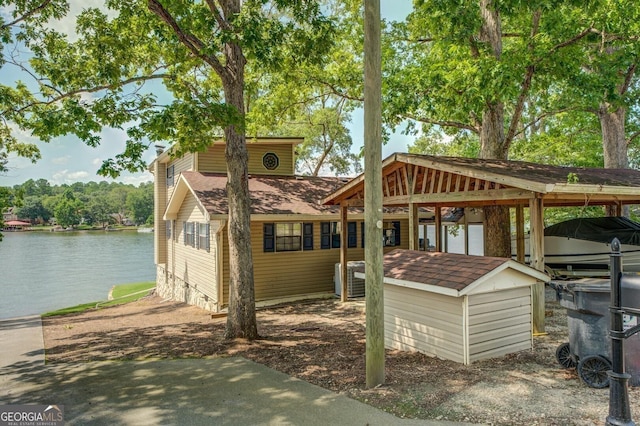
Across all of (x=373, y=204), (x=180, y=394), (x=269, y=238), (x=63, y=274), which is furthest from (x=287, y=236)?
(x=63, y=274)

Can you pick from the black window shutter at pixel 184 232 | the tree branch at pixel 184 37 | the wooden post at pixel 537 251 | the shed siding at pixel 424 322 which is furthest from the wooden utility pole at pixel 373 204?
the black window shutter at pixel 184 232

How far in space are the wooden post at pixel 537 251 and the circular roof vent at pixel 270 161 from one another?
427 inches

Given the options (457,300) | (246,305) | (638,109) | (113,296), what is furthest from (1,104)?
(638,109)

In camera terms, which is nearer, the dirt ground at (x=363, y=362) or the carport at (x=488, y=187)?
the dirt ground at (x=363, y=362)

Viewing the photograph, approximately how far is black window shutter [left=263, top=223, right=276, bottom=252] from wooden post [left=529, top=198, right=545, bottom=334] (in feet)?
24.5

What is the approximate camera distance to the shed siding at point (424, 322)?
20.1ft

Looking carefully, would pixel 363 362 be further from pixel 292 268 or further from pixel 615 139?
pixel 615 139

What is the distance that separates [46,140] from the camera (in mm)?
8031

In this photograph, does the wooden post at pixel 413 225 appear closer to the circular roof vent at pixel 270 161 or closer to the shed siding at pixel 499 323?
the shed siding at pixel 499 323

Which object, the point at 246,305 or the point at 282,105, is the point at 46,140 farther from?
the point at 282,105

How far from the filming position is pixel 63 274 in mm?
32094

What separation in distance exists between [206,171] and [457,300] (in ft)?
38.2

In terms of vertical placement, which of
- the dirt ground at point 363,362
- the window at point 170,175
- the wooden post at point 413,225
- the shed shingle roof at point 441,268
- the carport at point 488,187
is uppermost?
the window at point 170,175

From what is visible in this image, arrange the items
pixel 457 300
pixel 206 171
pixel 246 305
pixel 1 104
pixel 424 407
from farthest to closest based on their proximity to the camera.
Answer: pixel 206 171 → pixel 1 104 → pixel 246 305 → pixel 457 300 → pixel 424 407
